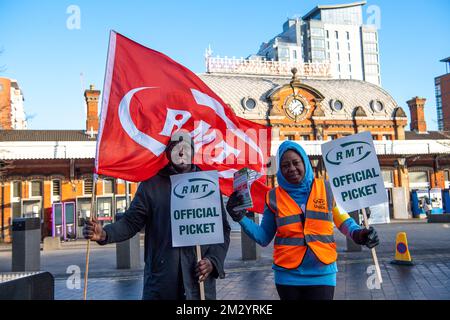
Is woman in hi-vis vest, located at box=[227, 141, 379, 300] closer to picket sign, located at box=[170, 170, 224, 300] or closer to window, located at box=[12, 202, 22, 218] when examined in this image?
picket sign, located at box=[170, 170, 224, 300]

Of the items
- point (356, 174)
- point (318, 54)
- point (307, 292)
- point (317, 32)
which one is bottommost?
point (307, 292)

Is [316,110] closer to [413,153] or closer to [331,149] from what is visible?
[413,153]

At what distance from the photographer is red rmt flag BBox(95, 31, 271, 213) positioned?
4727 mm

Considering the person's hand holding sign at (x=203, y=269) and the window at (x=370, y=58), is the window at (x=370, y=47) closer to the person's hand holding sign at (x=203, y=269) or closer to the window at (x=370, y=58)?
Result: the window at (x=370, y=58)

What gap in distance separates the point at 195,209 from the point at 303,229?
0.91 m

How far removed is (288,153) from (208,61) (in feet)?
126

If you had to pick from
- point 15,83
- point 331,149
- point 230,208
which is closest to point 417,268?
point 331,149

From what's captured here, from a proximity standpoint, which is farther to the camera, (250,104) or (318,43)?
(318,43)

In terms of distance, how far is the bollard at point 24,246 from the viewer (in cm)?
1011

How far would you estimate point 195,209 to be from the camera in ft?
12.1

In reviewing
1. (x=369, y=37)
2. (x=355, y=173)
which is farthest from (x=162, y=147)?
(x=369, y=37)

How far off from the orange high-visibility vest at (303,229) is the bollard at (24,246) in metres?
8.23

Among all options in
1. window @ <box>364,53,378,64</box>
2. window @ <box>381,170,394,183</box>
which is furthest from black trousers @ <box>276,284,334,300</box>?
window @ <box>364,53,378,64</box>

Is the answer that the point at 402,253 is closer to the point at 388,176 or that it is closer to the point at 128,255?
the point at 128,255
